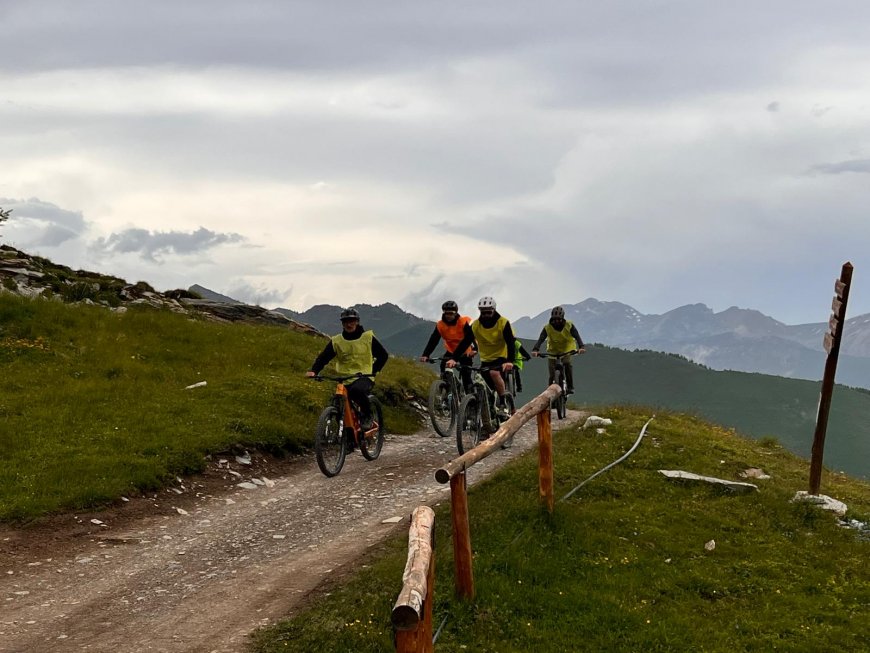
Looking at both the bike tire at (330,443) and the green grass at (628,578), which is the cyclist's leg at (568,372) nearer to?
the green grass at (628,578)

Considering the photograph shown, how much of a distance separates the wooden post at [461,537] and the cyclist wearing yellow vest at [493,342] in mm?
8194

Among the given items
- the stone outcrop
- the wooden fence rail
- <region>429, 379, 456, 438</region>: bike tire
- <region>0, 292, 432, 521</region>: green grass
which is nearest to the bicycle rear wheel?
<region>429, 379, 456, 438</region>: bike tire

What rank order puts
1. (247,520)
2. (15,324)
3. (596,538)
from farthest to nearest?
1. (15,324)
2. (247,520)
3. (596,538)

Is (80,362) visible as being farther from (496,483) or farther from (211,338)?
(496,483)

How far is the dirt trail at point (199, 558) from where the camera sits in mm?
7918

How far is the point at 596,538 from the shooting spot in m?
9.84

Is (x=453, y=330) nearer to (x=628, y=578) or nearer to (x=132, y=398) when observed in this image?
(x=132, y=398)

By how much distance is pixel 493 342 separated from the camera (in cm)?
1641

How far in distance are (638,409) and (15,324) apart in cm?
2114

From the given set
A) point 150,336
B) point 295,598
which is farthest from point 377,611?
point 150,336

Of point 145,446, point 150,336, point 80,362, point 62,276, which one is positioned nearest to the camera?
point 145,446

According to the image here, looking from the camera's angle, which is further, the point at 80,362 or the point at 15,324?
the point at 15,324

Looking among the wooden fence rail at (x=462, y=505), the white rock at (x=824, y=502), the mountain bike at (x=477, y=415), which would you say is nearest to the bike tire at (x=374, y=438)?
the mountain bike at (x=477, y=415)

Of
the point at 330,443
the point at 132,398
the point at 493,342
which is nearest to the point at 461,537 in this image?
the point at 330,443
